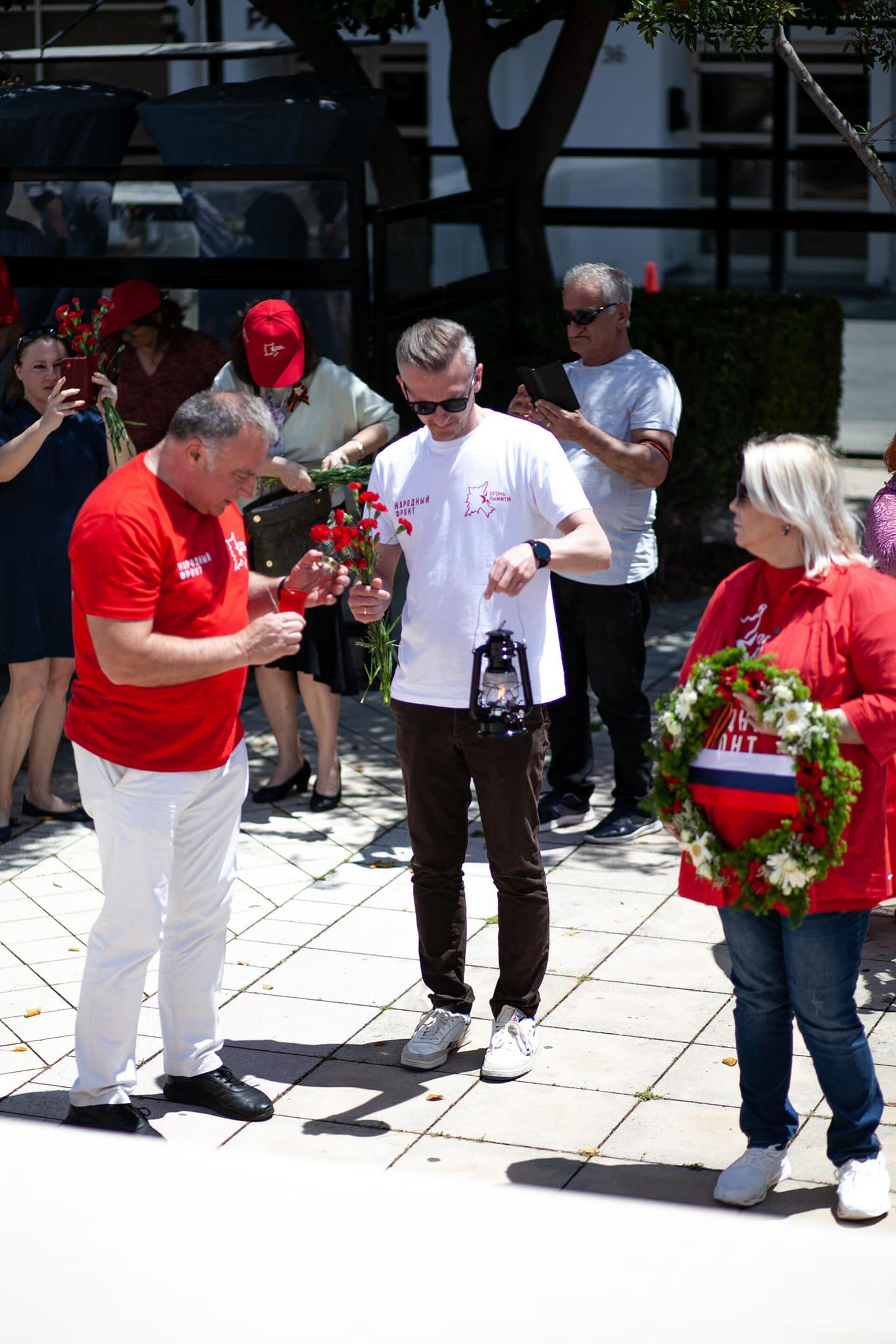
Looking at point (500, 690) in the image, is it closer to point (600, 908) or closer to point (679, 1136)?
point (679, 1136)

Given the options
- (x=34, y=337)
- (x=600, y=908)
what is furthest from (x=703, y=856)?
(x=34, y=337)

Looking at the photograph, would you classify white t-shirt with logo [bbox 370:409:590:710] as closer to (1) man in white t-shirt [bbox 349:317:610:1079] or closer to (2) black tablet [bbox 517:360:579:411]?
(1) man in white t-shirt [bbox 349:317:610:1079]

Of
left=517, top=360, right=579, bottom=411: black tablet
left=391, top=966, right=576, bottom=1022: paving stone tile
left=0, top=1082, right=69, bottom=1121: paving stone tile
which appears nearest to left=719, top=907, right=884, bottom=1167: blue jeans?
left=391, top=966, right=576, bottom=1022: paving stone tile

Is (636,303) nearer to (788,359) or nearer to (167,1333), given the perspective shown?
(788,359)

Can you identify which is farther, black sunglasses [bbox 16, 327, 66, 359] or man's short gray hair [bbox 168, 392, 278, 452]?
black sunglasses [bbox 16, 327, 66, 359]

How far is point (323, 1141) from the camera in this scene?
14.3 feet

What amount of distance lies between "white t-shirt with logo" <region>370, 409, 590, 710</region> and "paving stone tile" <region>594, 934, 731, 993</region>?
1209mm

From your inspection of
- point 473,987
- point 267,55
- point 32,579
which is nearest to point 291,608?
point 473,987

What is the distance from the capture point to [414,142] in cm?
2414

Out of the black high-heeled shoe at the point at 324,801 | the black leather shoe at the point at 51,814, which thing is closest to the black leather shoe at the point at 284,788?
the black high-heeled shoe at the point at 324,801

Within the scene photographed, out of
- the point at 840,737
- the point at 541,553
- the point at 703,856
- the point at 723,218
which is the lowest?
the point at 703,856

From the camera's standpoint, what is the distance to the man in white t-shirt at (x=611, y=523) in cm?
607

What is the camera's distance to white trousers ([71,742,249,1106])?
13.6ft

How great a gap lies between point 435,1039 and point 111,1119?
966 mm
